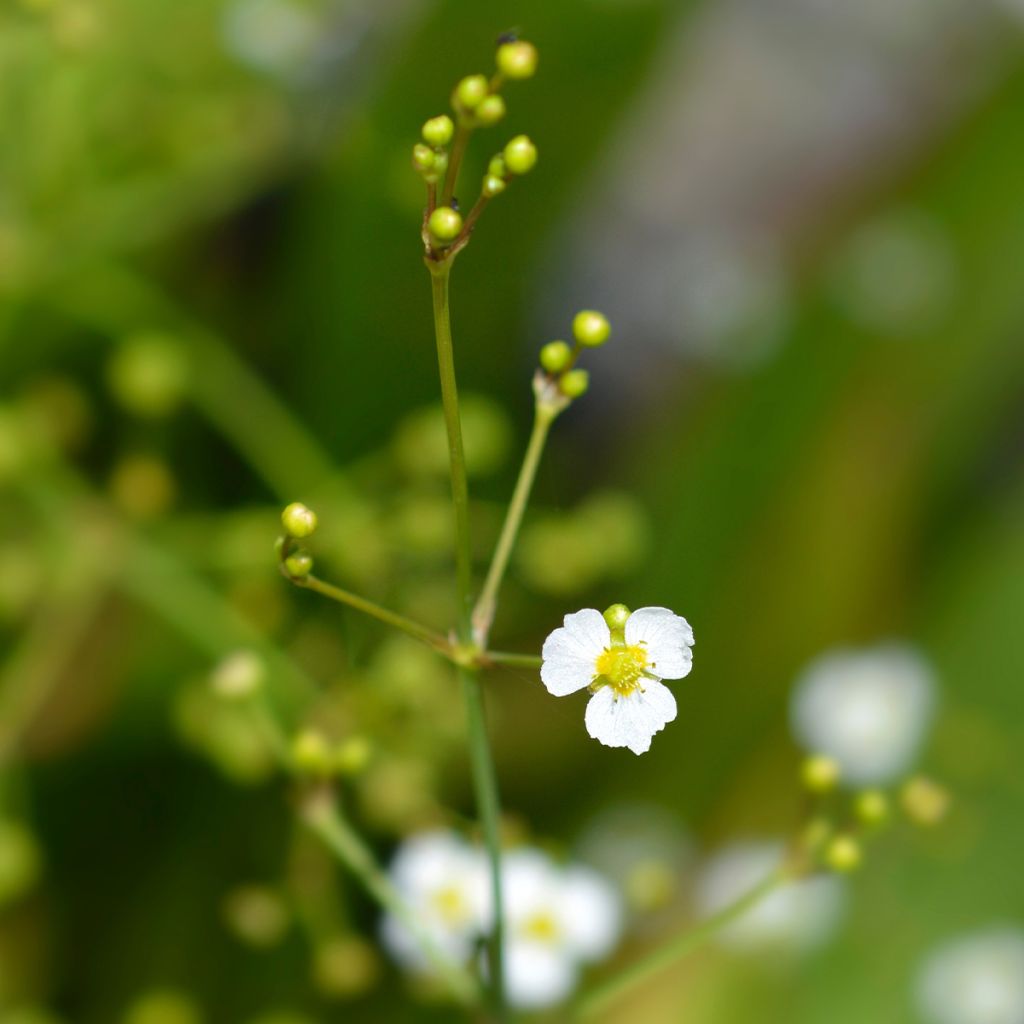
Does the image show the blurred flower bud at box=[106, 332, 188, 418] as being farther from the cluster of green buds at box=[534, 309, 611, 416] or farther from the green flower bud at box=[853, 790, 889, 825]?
the green flower bud at box=[853, 790, 889, 825]

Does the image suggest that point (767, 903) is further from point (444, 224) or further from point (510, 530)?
point (444, 224)

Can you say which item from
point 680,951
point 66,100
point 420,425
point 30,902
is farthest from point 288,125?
point 680,951

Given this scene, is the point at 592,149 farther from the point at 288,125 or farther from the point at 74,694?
the point at 74,694

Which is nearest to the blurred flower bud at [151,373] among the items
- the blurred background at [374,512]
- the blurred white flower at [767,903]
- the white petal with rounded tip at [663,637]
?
the blurred background at [374,512]

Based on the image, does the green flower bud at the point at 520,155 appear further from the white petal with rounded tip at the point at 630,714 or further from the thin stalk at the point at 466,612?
the white petal with rounded tip at the point at 630,714

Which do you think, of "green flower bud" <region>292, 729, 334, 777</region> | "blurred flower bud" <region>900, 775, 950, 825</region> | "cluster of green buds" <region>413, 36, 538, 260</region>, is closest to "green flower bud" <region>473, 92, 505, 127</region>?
"cluster of green buds" <region>413, 36, 538, 260</region>

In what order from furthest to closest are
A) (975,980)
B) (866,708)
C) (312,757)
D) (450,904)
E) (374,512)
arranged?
(866,708)
(975,980)
(374,512)
(450,904)
(312,757)

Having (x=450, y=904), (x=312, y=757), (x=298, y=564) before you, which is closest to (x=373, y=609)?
(x=298, y=564)
